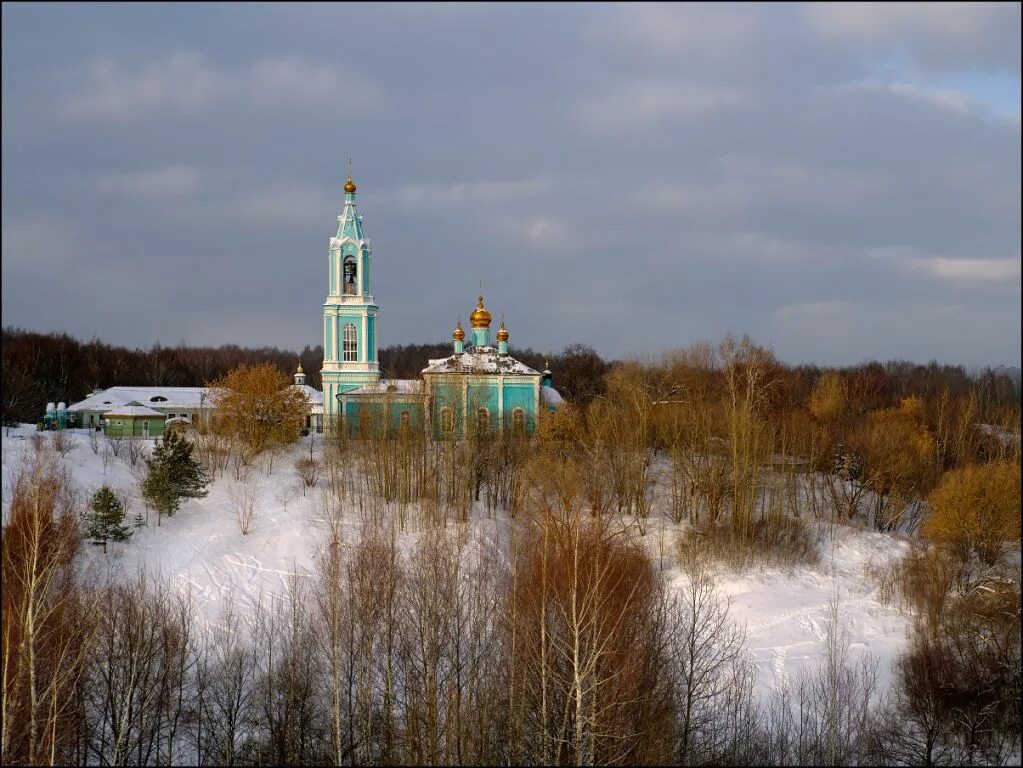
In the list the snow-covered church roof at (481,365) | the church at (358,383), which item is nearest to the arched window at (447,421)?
the church at (358,383)

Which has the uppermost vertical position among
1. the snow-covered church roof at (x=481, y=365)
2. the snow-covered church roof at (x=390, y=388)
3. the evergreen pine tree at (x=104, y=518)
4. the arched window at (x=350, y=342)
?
the arched window at (x=350, y=342)

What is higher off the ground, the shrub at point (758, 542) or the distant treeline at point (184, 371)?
the distant treeline at point (184, 371)

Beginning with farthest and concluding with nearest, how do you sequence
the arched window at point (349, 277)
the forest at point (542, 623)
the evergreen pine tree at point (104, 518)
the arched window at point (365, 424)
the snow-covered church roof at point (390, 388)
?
the arched window at point (349, 277) < the snow-covered church roof at point (390, 388) < the arched window at point (365, 424) < the evergreen pine tree at point (104, 518) < the forest at point (542, 623)

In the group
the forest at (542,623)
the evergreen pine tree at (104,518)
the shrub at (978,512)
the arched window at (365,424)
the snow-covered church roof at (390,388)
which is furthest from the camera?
the snow-covered church roof at (390,388)

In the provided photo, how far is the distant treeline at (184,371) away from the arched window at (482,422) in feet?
20.4

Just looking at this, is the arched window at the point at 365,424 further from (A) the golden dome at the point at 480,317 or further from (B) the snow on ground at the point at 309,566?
(A) the golden dome at the point at 480,317

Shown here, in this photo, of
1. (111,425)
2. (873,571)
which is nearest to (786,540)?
(873,571)

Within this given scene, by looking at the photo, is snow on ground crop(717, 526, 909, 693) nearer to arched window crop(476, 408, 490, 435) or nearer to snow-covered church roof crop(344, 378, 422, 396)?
arched window crop(476, 408, 490, 435)

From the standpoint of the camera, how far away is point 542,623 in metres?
12.5

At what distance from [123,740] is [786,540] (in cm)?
1696

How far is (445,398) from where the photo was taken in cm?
3072

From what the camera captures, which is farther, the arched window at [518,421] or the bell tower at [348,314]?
the bell tower at [348,314]

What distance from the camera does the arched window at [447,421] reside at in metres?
29.6

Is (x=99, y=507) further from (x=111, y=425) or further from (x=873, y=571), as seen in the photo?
(x=873, y=571)
